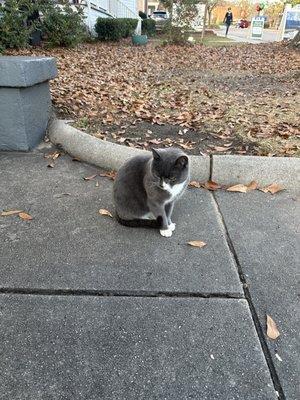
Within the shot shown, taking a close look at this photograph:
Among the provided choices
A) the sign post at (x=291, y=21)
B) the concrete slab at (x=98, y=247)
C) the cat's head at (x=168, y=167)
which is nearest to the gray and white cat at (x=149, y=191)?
the cat's head at (x=168, y=167)

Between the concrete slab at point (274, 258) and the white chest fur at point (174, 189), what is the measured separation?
526 millimetres

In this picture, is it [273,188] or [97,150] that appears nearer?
[273,188]

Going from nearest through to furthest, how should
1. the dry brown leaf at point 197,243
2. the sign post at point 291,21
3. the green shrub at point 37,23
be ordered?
the dry brown leaf at point 197,243, the green shrub at point 37,23, the sign post at point 291,21

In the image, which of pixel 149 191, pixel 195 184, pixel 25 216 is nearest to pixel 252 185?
pixel 195 184

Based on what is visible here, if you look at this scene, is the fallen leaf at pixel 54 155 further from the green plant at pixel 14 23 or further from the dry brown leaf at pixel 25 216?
the green plant at pixel 14 23

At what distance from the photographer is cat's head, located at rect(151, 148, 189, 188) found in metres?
2.30

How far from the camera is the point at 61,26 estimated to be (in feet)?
35.1

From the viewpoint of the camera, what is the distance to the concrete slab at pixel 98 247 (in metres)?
2.19

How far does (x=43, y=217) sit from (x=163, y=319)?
1.41m

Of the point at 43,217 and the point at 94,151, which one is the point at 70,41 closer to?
the point at 94,151

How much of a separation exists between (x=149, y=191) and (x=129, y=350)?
1.13 m

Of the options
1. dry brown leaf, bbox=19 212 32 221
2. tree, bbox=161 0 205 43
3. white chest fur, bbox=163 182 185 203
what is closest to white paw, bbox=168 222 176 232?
white chest fur, bbox=163 182 185 203

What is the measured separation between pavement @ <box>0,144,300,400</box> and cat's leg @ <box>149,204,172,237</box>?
0.08m

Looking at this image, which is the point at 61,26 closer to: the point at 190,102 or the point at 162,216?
the point at 190,102
